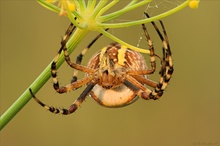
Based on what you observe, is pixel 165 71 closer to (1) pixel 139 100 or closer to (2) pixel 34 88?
(2) pixel 34 88

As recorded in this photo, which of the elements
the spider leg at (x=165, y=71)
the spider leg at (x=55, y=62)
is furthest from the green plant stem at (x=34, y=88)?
the spider leg at (x=165, y=71)

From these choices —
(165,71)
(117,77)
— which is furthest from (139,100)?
(165,71)

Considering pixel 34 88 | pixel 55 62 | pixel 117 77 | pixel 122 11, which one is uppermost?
pixel 122 11

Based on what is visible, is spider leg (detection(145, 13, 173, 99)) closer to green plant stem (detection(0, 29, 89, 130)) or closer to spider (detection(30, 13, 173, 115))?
spider (detection(30, 13, 173, 115))

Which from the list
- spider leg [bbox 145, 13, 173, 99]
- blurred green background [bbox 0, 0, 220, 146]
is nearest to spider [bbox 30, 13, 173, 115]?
spider leg [bbox 145, 13, 173, 99]

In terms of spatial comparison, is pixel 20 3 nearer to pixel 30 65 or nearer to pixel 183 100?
pixel 30 65

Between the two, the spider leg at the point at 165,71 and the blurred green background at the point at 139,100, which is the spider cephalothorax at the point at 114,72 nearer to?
the spider leg at the point at 165,71
